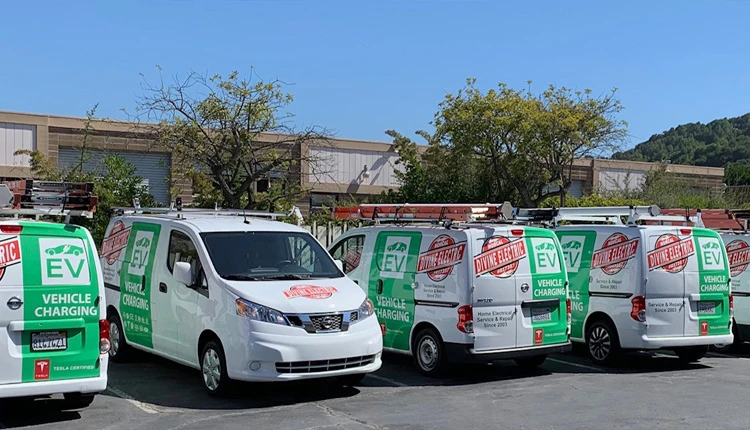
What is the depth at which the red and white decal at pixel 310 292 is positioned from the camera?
9273mm

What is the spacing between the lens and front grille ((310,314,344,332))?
911 centimetres

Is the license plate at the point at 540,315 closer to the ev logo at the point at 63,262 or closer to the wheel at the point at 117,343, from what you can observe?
the wheel at the point at 117,343

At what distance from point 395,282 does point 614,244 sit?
321cm

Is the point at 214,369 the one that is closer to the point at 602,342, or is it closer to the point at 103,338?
the point at 103,338

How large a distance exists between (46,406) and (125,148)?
71.6ft

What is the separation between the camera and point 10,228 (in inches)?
315

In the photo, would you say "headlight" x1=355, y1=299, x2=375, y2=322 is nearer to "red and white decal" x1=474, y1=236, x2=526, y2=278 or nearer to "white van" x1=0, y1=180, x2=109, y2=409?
"red and white decal" x1=474, y1=236, x2=526, y2=278

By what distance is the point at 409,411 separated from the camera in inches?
351

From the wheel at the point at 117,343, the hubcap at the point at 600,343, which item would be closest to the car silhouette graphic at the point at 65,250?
the wheel at the point at 117,343

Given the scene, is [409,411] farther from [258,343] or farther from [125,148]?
Answer: [125,148]

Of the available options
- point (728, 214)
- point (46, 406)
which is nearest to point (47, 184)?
point (46, 406)

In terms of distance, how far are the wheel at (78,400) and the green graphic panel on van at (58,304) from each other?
1.96ft

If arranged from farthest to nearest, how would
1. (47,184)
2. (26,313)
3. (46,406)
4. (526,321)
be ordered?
1. (526,321)
2. (47,184)
3. (46,406)
4. (26,313)

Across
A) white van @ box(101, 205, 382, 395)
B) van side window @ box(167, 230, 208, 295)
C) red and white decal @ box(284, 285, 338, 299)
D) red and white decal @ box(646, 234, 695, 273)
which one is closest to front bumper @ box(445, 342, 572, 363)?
white van @ box(101, 205, 382, 395)
